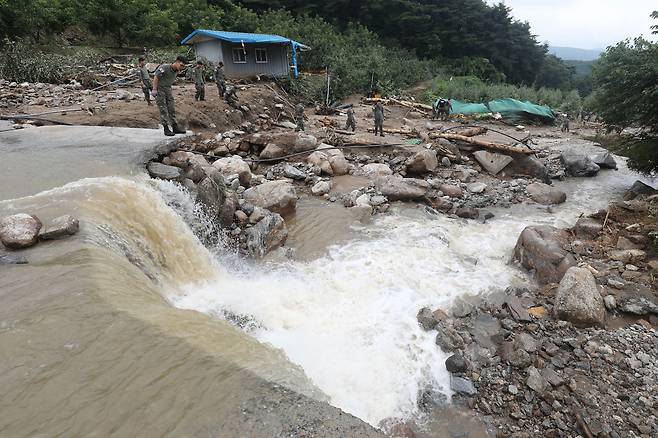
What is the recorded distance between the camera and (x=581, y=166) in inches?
522

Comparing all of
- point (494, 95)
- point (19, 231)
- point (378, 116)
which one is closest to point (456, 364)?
point (19, 231)

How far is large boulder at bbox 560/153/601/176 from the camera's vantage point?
13281 millimetres

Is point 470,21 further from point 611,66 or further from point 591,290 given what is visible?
point 591,290

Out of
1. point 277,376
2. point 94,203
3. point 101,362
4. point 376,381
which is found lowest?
point 376,381

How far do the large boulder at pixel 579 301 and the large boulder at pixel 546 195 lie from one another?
5341mm

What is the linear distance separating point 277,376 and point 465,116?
2400cm

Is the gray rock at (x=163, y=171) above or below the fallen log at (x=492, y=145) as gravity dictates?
above

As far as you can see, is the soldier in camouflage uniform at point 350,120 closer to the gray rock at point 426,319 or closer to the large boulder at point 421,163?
the large boulder at point 421,163

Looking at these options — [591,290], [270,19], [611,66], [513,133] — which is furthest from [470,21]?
[591,290]

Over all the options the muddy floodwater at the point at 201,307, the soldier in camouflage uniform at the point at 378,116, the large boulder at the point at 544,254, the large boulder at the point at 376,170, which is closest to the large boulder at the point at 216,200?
the muddy floodwater at the point at 201,307

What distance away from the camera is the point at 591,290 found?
575 cm

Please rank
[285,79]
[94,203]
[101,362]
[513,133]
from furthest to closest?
[285,79] < [513,133] < [94,203] < [101,362]

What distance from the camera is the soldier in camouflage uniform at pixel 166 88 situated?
7934 millimetres

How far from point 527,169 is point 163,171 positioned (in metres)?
11.3
